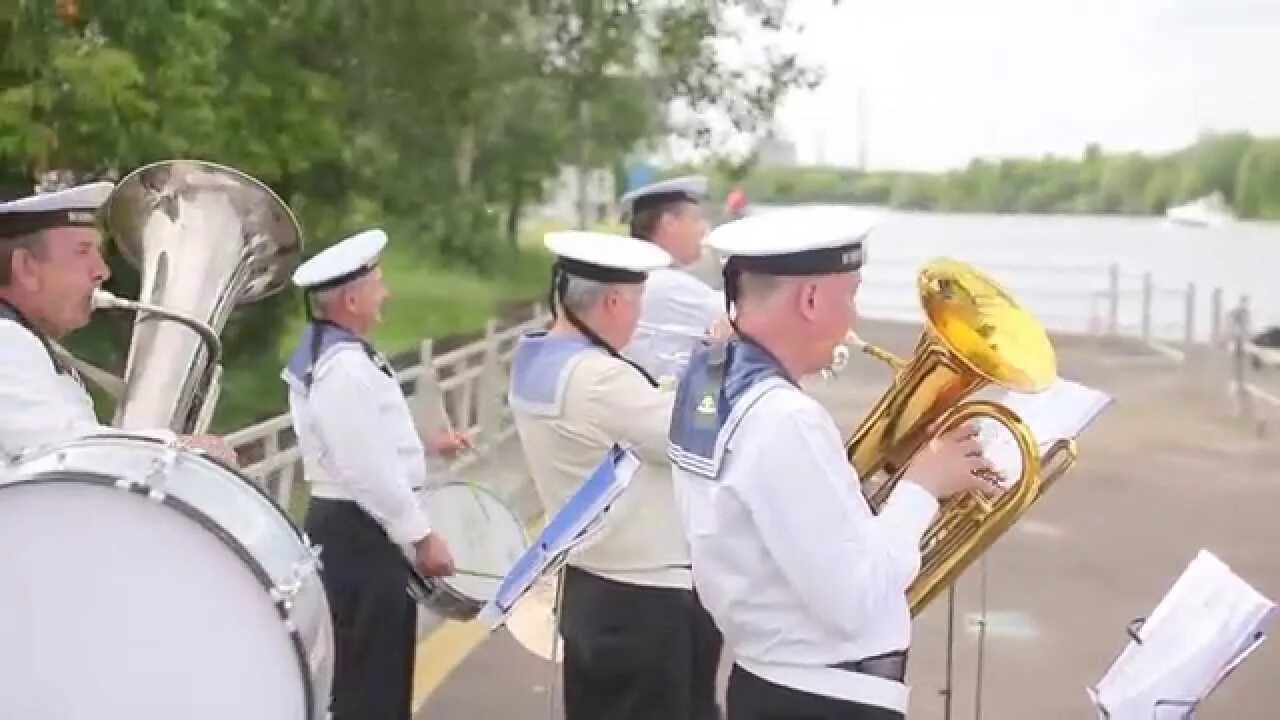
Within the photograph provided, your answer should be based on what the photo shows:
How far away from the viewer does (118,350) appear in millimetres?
9125

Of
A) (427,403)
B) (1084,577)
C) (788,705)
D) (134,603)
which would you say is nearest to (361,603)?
(134,603)

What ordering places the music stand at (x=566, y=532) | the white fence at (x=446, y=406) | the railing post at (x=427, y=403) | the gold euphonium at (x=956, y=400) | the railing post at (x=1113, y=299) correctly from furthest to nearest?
the railing post at (x=1113, y=299), the white fence at (x=446, y=406), the railing post at (x=427, y=403), the music stand at (x=566, y=532), the gold euphonium at (x=956, y=400)

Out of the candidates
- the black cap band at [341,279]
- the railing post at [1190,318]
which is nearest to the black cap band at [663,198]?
the black cap band at [341,279]

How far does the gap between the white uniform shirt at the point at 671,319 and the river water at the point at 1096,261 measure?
3964 millimetres

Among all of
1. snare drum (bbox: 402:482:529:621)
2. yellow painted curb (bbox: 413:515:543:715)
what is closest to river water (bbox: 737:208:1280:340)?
yellow painted curb (bbox: 413:515:543:715)

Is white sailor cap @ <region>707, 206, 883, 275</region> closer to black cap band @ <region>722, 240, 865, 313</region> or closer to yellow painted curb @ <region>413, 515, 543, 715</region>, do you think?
black cap band @ <region>722, 240, 865, 313</region>

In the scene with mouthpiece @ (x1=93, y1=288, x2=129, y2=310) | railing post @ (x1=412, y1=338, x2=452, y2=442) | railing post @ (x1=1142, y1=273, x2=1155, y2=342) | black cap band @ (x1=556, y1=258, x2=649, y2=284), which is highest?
mouthpiece @ (x1=93, y1=288, x2=129, y2=310)

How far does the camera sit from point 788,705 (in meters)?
2.80

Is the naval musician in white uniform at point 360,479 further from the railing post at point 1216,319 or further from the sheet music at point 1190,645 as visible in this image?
the railing post at point 1216,319

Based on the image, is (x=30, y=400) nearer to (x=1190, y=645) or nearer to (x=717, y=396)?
(x=717, y=396)

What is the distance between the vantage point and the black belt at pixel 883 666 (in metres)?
2.75

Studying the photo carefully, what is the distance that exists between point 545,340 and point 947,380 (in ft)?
4.88

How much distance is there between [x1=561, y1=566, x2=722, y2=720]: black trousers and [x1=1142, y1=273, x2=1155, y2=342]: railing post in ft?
52.0

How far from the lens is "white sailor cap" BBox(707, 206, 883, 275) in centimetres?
267
